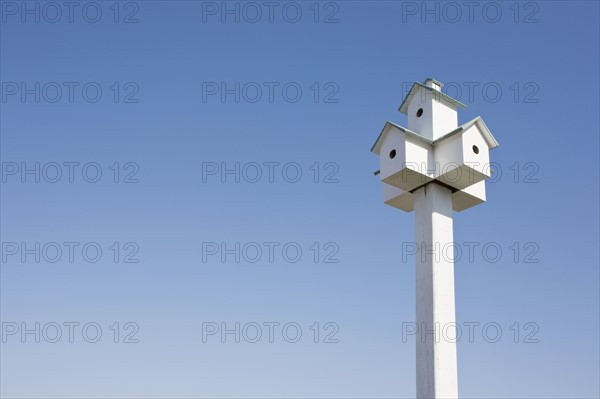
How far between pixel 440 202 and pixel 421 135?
146 centimetres

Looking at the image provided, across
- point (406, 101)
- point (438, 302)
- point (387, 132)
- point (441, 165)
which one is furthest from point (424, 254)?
point (406, 101)

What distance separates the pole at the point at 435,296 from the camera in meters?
11.0

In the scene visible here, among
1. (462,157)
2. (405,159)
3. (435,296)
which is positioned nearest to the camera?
(435,296)

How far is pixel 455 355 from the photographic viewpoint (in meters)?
11.2

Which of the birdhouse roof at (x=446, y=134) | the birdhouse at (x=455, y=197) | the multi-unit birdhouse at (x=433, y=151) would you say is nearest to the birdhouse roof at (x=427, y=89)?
the multi-unit birdhouse at (x=433, y=151)

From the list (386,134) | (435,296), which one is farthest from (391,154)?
(435,296)

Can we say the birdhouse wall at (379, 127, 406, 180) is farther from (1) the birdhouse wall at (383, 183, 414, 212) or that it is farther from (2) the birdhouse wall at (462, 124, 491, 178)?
(2) the birdhouse wall at (462, 124, 491, 178)

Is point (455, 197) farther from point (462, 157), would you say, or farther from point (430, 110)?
point (430, 110)

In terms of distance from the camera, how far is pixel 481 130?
12773 mm

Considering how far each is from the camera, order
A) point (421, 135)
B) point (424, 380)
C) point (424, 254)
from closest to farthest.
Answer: point (424, 380) < point (424, 254) < point (421, 135)

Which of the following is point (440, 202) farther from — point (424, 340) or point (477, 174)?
point (424, 340)

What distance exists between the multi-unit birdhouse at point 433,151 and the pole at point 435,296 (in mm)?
A: 333

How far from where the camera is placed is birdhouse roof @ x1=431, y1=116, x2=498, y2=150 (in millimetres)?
12352

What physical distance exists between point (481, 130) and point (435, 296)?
339 centimetres
